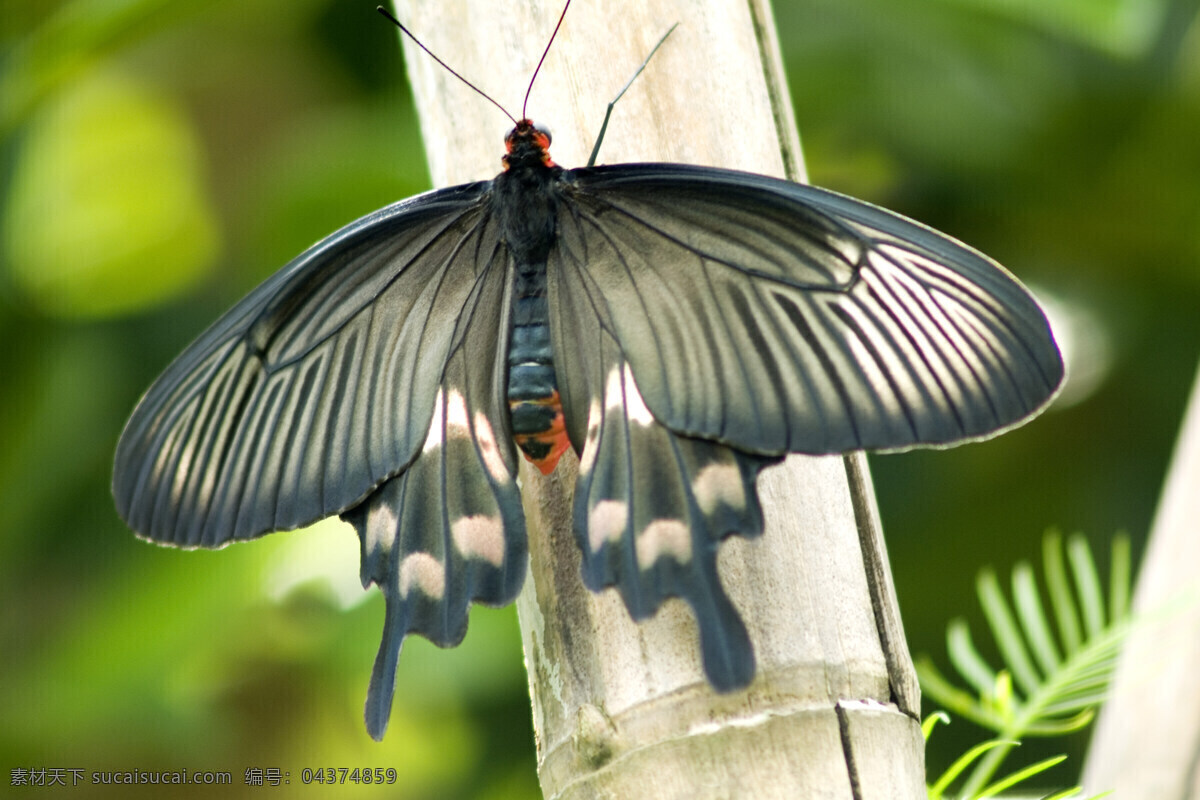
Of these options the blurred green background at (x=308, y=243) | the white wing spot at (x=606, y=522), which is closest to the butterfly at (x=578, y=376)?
the white wing spot at (x=606, y=522)

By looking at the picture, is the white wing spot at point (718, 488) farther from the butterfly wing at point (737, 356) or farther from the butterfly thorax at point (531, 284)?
the butterfly thorax at point (531, 284)

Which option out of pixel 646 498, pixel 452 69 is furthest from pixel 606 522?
pixel 452 69

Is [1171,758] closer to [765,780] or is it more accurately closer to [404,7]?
[765,780]

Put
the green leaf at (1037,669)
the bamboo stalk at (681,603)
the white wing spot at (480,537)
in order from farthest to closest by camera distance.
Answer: the green leaf at (1037,669), the white wing spot at (480,537), the bamboo stalk at (681,603)

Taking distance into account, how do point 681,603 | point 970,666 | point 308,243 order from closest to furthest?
point 681,603 → point 970,666 → point 308,243

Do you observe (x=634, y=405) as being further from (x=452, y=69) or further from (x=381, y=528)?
(x=452, y=69)

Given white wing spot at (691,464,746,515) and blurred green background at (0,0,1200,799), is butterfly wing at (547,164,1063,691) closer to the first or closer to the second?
white wing spot at (691,464,746,515)

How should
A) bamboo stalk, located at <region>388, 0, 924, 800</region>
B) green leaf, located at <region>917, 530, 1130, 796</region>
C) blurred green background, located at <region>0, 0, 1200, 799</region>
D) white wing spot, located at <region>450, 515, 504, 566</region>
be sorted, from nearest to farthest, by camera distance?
1. bamboo stalk, located at <region>388, 0, 924, 800</region>
2. white wing spot, located at <region>450, 515, 504, 566</region>
3. green leaf, located at <region>917, 530, 1130, 796</region>
4. blurred green background, located at <region>0, 0, 1200, 799</region>

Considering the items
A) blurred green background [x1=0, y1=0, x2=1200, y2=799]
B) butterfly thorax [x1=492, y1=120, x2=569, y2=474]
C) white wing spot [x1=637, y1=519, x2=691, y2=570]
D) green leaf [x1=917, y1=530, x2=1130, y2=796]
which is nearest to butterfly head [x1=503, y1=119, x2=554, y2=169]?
butterfly thorax [x1=492, y1=120, x2=569, y2=474]
